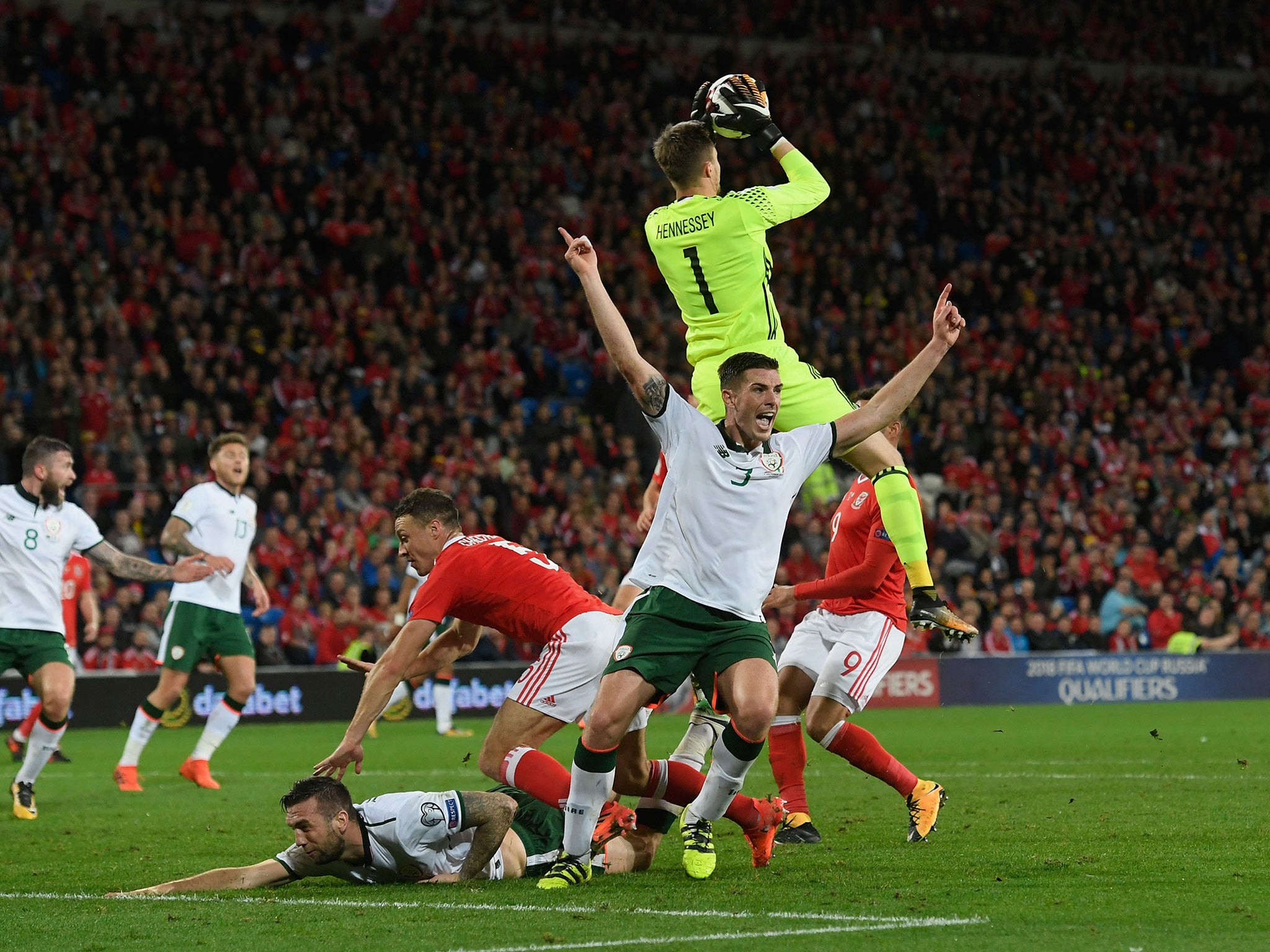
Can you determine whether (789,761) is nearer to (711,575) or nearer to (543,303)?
(711,575)

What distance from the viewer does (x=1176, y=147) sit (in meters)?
32.8

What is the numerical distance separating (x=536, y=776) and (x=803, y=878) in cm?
125

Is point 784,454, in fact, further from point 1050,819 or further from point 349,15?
point 349,15

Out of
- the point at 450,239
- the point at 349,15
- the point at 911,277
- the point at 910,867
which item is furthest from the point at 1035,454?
the point at 910,867

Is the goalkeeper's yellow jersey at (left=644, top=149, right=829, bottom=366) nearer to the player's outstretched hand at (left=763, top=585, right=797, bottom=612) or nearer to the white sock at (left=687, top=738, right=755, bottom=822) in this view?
the player's outstretched hand at (left=763, top=585, right=797, bottom=612)

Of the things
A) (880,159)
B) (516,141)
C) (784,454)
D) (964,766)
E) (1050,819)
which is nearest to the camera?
(784,454)

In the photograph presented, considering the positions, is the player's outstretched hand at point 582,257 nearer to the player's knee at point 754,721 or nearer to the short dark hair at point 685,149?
the short dark hair at point 685,149

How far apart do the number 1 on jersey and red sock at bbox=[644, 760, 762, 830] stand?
2266 mm

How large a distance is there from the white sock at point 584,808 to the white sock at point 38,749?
4.85 meters

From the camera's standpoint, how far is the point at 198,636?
12625 millimetres

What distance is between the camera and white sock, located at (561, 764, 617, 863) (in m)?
6.88

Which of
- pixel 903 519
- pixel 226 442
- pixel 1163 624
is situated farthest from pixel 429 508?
pixel 1163 624

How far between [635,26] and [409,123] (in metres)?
6.05

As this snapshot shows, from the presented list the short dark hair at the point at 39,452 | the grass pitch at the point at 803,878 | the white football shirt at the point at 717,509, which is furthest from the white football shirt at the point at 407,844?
the short dark hair at the point at 39,452
